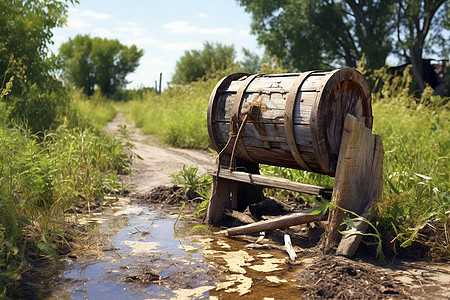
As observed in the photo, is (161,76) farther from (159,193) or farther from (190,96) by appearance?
(159,193)

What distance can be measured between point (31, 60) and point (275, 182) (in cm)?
635

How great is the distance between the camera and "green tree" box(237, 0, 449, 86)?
21.5m

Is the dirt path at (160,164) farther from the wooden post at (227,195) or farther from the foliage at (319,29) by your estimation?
the foliage at (319,29)

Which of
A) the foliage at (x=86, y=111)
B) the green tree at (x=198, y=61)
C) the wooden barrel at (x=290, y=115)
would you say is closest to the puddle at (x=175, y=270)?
the wooden barrel at (x=290, y=115)

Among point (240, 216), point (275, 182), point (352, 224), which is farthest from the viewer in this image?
point (240, 216)

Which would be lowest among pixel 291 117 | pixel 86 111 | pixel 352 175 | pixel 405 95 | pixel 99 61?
pixel 352 175

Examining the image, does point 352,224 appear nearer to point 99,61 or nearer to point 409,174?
point 409,174

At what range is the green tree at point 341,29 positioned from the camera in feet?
70.5

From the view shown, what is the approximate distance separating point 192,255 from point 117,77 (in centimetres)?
4911

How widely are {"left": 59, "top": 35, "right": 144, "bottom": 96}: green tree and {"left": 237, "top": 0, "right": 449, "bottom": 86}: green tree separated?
24898 millimetres

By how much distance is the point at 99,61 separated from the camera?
4669cm

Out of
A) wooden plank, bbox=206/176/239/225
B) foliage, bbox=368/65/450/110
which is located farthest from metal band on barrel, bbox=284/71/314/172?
foliage, bbox=368/65/450/110

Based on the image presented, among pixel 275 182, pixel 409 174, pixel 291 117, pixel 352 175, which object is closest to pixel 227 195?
pixel 275 182

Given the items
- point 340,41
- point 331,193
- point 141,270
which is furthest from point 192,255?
point 340,41
